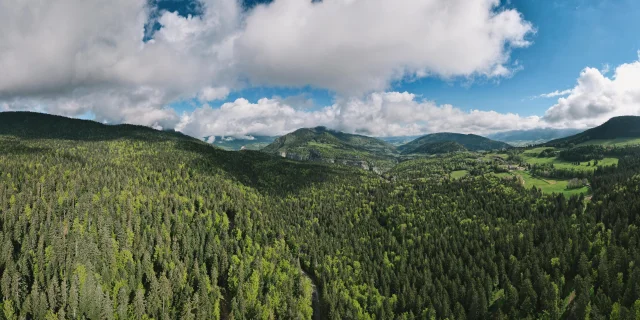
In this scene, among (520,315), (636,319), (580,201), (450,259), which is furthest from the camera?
(580,201)

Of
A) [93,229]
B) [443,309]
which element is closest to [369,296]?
[443,309]

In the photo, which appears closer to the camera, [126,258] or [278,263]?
[126,258]

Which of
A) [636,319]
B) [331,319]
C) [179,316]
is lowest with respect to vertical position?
[331,319]

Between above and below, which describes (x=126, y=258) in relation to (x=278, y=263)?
above

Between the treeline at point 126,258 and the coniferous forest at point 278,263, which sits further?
the coniferous forest at point 278,263

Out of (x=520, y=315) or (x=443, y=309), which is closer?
(x=520, y=315)

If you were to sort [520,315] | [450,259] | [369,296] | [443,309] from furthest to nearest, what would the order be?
[450,259]
[369,296]
[443,309]
[520,315]

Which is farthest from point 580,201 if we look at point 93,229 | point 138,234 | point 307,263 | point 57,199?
point 57,199

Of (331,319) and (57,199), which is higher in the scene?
(57,199)

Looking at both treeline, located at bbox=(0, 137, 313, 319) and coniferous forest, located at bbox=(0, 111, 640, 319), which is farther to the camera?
coniferous forest, located at bbox=(0, 111, 640, 319)

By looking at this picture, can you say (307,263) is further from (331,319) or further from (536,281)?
(536,281)
